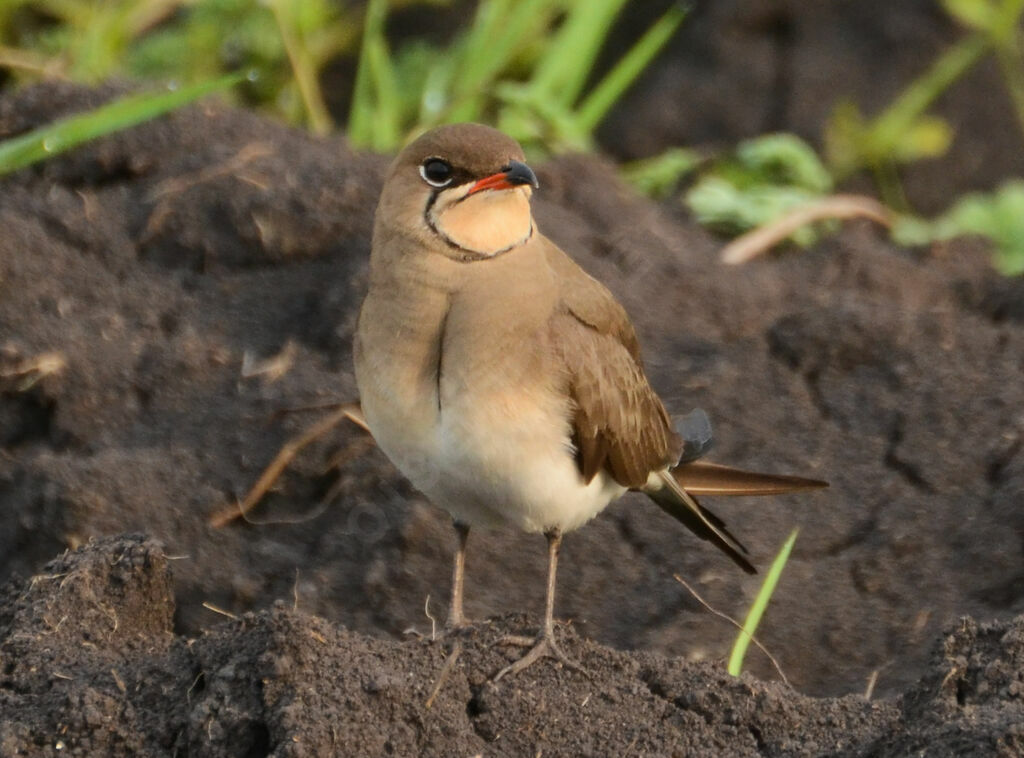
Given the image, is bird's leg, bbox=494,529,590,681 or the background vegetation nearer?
bird's leg, bbox=494,529,590,681

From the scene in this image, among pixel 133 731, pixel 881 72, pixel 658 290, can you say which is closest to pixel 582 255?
pixel 658 290

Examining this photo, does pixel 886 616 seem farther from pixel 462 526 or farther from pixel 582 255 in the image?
pixel 582 255

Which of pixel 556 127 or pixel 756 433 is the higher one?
pixel 756 433

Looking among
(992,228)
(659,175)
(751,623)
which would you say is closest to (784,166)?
(659,175)

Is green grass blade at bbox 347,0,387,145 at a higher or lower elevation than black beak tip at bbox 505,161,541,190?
lower

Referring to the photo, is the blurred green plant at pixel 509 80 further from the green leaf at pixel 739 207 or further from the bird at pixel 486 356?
the bird at pixel 486 356

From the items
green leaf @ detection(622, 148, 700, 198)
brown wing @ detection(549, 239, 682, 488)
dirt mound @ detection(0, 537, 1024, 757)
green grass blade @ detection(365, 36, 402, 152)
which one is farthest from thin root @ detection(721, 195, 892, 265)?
dirt mound @ detection(0, 537, 1024, 757)

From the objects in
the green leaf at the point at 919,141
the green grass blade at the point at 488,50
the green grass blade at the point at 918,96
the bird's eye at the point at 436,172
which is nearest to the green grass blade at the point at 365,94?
the green grass blade at the point at 488,50

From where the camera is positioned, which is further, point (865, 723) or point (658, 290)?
point (658, 290)

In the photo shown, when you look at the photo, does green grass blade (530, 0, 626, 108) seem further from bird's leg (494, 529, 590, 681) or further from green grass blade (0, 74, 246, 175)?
bird's leg (494, 529, 590, 681)
